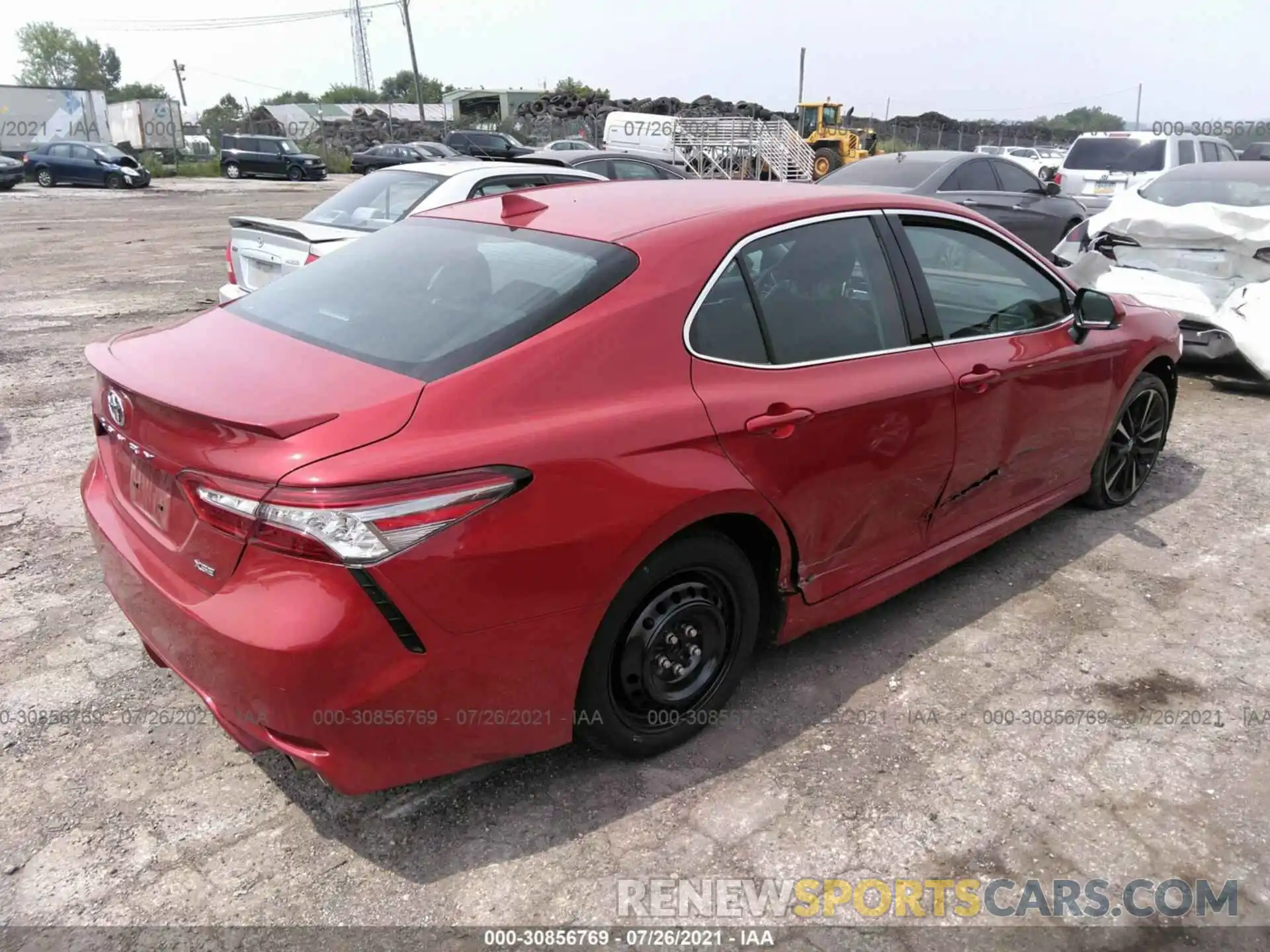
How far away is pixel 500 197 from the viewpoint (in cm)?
332

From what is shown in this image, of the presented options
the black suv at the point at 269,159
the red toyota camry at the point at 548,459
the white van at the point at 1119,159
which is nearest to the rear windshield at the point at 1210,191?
the red toyota camry at the point at 548,459

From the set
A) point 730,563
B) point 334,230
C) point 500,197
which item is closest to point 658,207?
point 500,197

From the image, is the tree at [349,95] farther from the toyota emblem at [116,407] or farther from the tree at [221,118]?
the toyota emblem at [116,407]

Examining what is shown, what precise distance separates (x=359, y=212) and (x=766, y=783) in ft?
19.1

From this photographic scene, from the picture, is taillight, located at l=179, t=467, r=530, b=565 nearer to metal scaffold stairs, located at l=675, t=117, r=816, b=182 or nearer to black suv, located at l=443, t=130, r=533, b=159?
metal scaffold stairs, located at l=675, t=117, r=816, b=182

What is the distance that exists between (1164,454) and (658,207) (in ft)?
13.9

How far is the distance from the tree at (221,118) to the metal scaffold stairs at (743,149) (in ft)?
141

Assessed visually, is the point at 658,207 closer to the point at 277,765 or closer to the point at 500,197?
the point at 500,197

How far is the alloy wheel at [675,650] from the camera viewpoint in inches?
103

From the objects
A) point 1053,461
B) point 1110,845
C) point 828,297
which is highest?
point 828,297

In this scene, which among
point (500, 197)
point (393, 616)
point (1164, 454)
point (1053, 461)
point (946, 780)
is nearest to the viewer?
point (393, 616)

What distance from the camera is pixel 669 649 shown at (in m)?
2.74

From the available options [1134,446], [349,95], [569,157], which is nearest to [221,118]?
[349,95]

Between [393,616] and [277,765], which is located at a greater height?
[393,616]
